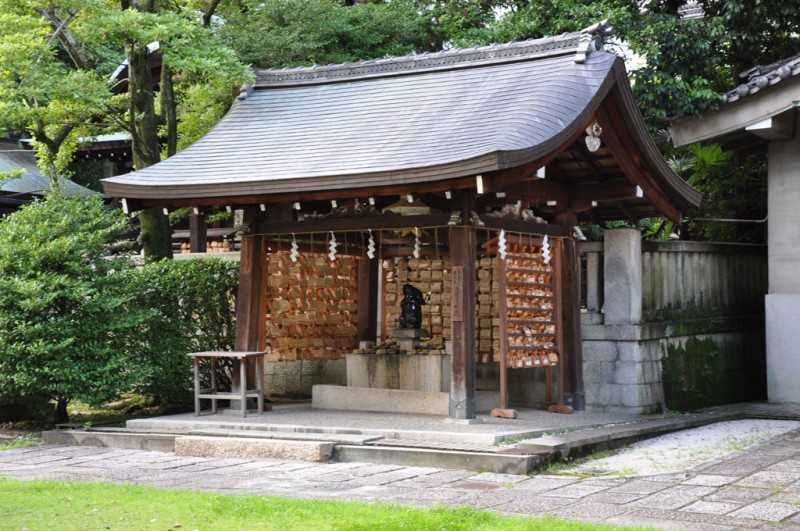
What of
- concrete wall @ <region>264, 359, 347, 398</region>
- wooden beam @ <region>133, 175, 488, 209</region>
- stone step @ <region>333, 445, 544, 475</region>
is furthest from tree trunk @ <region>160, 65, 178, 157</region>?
stone step @ <region>333, 445, 544, 475</region>

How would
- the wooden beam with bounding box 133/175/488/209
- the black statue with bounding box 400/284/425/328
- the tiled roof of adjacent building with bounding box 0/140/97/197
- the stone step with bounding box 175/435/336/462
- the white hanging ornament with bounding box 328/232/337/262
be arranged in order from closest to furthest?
the stone step with bounding box 175/435/336/462
the wooden beam with bounding box 133/175/488/209
the white hanging ornament with bounding box 328/232/337/262
the black statue with bounding box 400/284/425/328
the tiled roof of adjacent building with bounding box 0/140/97/197

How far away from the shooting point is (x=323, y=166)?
12422mm

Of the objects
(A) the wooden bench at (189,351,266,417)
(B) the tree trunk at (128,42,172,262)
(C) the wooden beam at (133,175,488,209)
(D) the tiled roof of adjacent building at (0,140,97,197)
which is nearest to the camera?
(C) the wooden beam at (133,175,488,209)

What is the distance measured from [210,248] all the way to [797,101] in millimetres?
16059

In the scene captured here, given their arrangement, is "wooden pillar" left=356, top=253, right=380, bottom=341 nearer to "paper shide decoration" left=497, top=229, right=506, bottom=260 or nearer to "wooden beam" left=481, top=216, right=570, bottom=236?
"wooden beam" left=481, top=216, right=570, bottom=236

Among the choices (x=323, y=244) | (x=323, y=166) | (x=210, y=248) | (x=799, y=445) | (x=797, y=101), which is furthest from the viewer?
(x=210, y=248)

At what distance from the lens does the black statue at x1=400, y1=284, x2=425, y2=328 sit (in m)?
14.3

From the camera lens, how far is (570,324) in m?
13.5

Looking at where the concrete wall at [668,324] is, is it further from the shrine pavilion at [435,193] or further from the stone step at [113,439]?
the stone step at [113,439]

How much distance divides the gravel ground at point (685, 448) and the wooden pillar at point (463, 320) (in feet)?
6.07

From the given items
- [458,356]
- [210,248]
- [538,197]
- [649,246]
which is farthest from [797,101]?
[210,248]

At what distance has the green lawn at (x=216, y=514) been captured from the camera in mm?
7184

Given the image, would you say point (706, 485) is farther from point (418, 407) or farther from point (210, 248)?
point (210, 248)

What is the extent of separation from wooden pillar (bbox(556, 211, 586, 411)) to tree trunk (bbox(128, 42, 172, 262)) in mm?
6808
